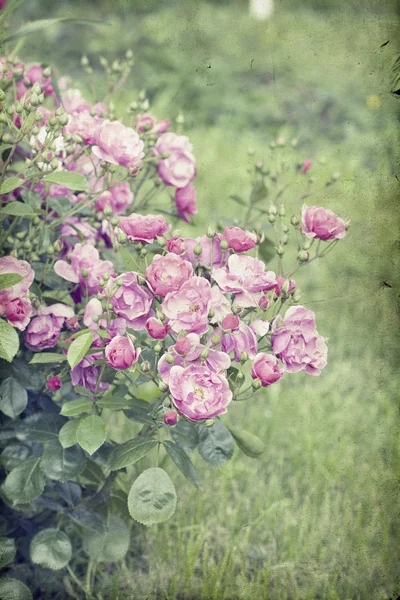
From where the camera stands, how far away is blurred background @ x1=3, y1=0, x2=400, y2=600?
1.69m

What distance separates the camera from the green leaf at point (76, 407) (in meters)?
1.20

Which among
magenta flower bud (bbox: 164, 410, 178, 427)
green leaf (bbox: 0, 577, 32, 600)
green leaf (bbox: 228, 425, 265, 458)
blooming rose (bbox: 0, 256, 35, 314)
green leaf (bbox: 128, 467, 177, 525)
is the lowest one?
green leaf (bbox: 0, 577, 32, 600)

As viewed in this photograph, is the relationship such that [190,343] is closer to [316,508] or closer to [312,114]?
[316,508]

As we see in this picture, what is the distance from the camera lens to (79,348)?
115 centimetres

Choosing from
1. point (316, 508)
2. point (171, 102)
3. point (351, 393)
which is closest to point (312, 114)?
point (171, 102)

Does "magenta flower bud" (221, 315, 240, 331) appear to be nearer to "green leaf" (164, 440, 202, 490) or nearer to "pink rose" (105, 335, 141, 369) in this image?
"pink rose" (105, 335, 141, 369)

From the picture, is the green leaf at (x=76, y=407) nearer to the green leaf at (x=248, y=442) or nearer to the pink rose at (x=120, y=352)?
the pink rose at (x=120, y=352)

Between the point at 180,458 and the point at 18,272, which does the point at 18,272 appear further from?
the point at 180,458

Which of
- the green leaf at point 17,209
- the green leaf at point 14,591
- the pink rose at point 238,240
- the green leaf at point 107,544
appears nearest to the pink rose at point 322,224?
the pink rose at point 238,240

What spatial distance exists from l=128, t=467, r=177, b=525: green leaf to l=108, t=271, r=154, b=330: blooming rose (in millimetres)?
266

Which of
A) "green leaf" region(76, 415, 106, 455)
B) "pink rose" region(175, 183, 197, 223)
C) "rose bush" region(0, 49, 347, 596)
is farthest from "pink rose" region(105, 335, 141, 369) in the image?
"pink rose" region(175, 183, 197, 223)

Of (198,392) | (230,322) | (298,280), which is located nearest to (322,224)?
(230,322)

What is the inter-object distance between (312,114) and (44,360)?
3.11m

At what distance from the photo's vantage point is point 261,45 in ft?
13.7
